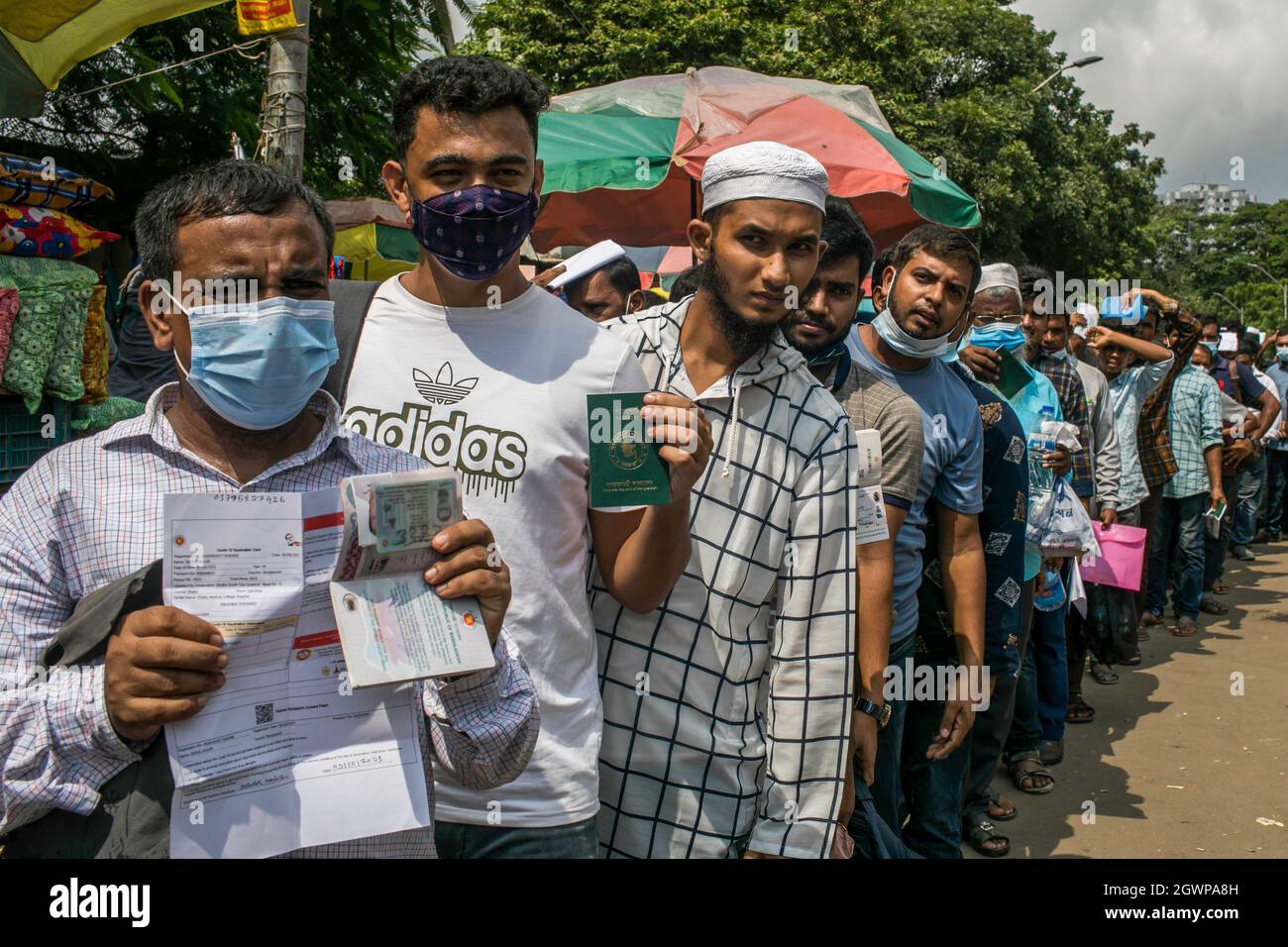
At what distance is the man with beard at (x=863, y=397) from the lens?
9.86 feet

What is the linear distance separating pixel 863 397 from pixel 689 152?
3.26 meters

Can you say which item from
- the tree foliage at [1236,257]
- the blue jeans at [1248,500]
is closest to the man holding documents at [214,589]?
the blue jeans at [1248,500]

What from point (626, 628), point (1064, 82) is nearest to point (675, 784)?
point (626, 628)

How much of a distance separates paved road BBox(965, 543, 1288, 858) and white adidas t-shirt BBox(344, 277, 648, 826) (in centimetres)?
332

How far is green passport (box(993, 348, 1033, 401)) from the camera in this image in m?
5.23

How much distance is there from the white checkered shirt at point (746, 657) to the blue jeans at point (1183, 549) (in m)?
7.44

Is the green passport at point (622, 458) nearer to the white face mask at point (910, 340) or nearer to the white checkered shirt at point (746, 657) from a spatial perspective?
the white checkered shirt at point (746, 657)

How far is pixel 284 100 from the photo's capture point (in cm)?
512

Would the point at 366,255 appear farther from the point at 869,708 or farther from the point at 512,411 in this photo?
the point at 512,411

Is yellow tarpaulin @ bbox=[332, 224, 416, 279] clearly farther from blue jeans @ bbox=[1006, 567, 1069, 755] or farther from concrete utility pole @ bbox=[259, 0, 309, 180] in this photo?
blue jeans @ bbox=[1006, 567, 1069, 755]

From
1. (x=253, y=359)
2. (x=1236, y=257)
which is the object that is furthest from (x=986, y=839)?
(x=1236, y=257)

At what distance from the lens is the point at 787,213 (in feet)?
8.34

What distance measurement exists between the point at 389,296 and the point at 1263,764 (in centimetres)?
558

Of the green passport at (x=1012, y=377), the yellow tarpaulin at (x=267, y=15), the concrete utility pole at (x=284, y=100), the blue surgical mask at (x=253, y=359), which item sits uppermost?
the yellow tarpaulin at (x=267, y=15)
